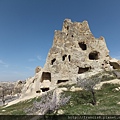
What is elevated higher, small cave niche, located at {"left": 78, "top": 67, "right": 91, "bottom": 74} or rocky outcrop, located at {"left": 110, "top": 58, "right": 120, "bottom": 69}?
rocky outcrop, located at {"left": 110, "top": 58, "right": 120, "bottom": 69}

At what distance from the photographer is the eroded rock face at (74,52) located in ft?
142

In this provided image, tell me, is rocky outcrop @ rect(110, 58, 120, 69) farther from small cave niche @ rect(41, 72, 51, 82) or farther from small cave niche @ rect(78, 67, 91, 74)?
small cave niche @ rect(41, 72, 51, 82)

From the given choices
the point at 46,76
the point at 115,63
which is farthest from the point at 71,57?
the point at 115,63

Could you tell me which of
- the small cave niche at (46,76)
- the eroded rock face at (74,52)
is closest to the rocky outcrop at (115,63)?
the eroded rock face at (74,52)

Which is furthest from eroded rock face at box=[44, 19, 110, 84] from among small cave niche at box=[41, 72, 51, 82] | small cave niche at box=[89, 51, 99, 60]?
small cave niche at box=[41, 72, 51, 82]

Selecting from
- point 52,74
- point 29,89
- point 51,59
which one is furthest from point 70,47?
point 29,89

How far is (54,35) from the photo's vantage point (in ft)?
165

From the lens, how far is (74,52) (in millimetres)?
44469

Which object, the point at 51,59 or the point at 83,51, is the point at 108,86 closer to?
the point at 83,51

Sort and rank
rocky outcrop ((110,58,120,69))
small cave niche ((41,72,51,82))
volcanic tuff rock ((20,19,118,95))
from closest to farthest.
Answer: volcanic tuff rock ((20,19,118,95))
small cave niche ((41,72,51,82))
rocky outcrop ((110,58,120,69))

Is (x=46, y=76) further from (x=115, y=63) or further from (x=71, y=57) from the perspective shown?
(x=115, y=63)

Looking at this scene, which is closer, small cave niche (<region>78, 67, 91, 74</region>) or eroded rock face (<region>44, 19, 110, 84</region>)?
eroded rock face (<region>44, 19, 110, 84</region>)

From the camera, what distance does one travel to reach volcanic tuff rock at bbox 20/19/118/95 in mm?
43250

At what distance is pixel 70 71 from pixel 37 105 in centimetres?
2847
